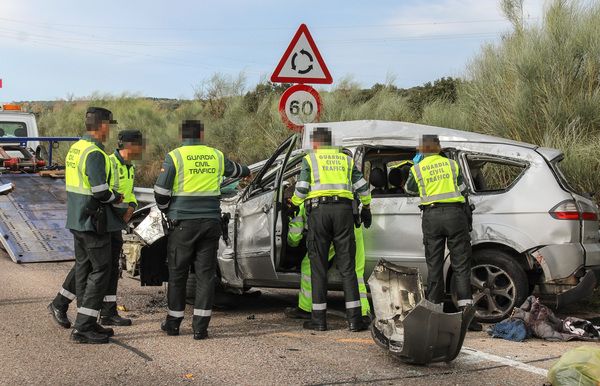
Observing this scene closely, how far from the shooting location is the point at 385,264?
19.5 feet

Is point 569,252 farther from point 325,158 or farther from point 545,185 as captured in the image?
point 325,158

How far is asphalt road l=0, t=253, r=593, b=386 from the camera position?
4746 millimetres

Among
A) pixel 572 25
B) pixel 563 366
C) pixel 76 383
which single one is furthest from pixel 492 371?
pixel 572 25

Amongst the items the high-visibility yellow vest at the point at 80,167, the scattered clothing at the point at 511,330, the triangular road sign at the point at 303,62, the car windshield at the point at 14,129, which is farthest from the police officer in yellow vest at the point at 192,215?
the car windshield at the point at 14,129

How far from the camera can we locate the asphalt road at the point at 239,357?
4746mm

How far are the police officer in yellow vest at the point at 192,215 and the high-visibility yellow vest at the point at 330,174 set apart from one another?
868 mm

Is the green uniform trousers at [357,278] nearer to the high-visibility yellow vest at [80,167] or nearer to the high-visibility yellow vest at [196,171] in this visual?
the high-visibility yellow vest at [196,171]

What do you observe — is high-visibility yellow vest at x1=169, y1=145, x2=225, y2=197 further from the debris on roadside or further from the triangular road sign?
the debris on roadside

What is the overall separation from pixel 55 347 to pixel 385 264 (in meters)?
2.88

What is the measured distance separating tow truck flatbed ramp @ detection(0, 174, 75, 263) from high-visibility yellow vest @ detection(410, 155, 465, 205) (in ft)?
18.8

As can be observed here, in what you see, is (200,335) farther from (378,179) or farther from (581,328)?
(581,328)

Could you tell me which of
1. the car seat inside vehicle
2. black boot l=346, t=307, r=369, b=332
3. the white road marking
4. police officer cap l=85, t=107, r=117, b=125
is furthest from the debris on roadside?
police officer cap l=85, t=107, r=117, b=125

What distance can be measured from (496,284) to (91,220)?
3.78 m

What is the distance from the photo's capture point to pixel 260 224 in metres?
6.79
